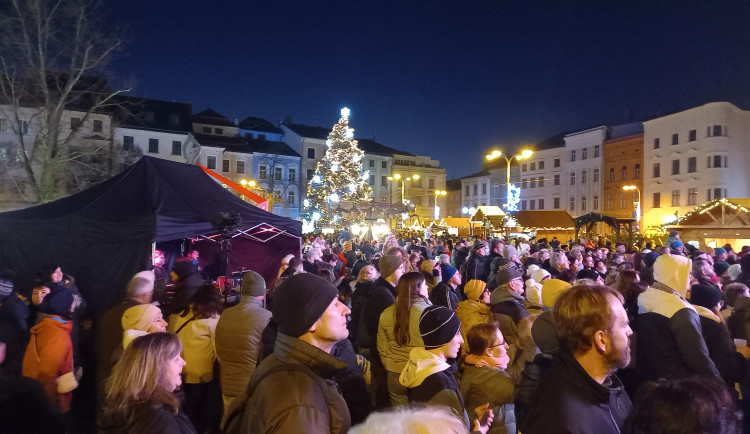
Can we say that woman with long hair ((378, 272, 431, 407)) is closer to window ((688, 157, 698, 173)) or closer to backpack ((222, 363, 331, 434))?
backpack ((222, 363, 331, 434))

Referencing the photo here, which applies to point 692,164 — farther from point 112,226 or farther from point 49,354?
point 49,354

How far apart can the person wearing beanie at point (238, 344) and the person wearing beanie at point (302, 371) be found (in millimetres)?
2394

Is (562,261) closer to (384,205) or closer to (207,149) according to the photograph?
(384,205)

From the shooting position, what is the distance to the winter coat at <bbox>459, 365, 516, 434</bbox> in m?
3.63

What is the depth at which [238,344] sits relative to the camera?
4684 millimetres

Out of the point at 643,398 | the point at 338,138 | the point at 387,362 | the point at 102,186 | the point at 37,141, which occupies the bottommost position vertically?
the point at 387,362

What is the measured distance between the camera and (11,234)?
8.80 m

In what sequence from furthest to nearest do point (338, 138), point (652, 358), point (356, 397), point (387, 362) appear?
1. point (338, 138)
2. point (387, 362)
3. point (652, 358)
4. point (356, 397)

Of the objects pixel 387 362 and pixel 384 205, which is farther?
pixel 384 205

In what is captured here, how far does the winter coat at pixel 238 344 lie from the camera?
4691mm

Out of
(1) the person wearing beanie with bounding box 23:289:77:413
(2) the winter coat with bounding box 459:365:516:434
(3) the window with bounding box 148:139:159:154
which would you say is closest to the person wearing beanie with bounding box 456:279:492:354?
(2) the winter coat with bounding box 459:365:516:434

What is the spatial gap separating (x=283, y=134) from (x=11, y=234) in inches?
2100

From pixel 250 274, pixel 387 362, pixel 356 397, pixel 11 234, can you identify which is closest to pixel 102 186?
pixel 11 234

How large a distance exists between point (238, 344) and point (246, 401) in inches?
99.2
